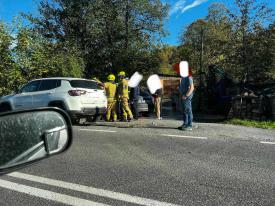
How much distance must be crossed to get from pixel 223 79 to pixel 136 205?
14437mm

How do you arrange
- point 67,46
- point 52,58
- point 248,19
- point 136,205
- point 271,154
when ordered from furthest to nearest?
point 67,46
point 52,58
point 248,19
point 271,154
point 136,205

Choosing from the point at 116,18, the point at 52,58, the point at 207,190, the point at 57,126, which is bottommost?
the point at 207,190

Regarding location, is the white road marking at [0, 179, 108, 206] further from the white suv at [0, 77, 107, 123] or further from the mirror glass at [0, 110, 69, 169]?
the white suv at [0, 77, 107, 123]

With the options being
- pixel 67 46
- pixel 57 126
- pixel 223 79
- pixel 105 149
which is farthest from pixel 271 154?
pixel 67 46

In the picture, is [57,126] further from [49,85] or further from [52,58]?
[52,58]

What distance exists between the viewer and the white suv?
36.6 ft

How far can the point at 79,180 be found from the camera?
15.9 ft

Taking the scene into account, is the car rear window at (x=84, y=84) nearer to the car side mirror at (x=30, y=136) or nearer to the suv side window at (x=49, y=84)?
the suv side window at (x=49, y=84)

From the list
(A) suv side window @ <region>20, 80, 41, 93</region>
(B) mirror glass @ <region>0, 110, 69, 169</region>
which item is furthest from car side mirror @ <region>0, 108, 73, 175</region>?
(A) suv side window @ <region>20, 80, 41, 93</region>

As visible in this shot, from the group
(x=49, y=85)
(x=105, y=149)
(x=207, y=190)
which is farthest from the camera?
(x=49, y=85)

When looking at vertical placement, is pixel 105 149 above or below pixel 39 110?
below

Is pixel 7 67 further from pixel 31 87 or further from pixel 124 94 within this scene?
pixel 124 94

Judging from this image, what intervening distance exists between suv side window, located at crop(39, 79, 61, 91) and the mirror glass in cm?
964

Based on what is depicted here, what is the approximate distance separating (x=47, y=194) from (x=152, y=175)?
5.18ft
